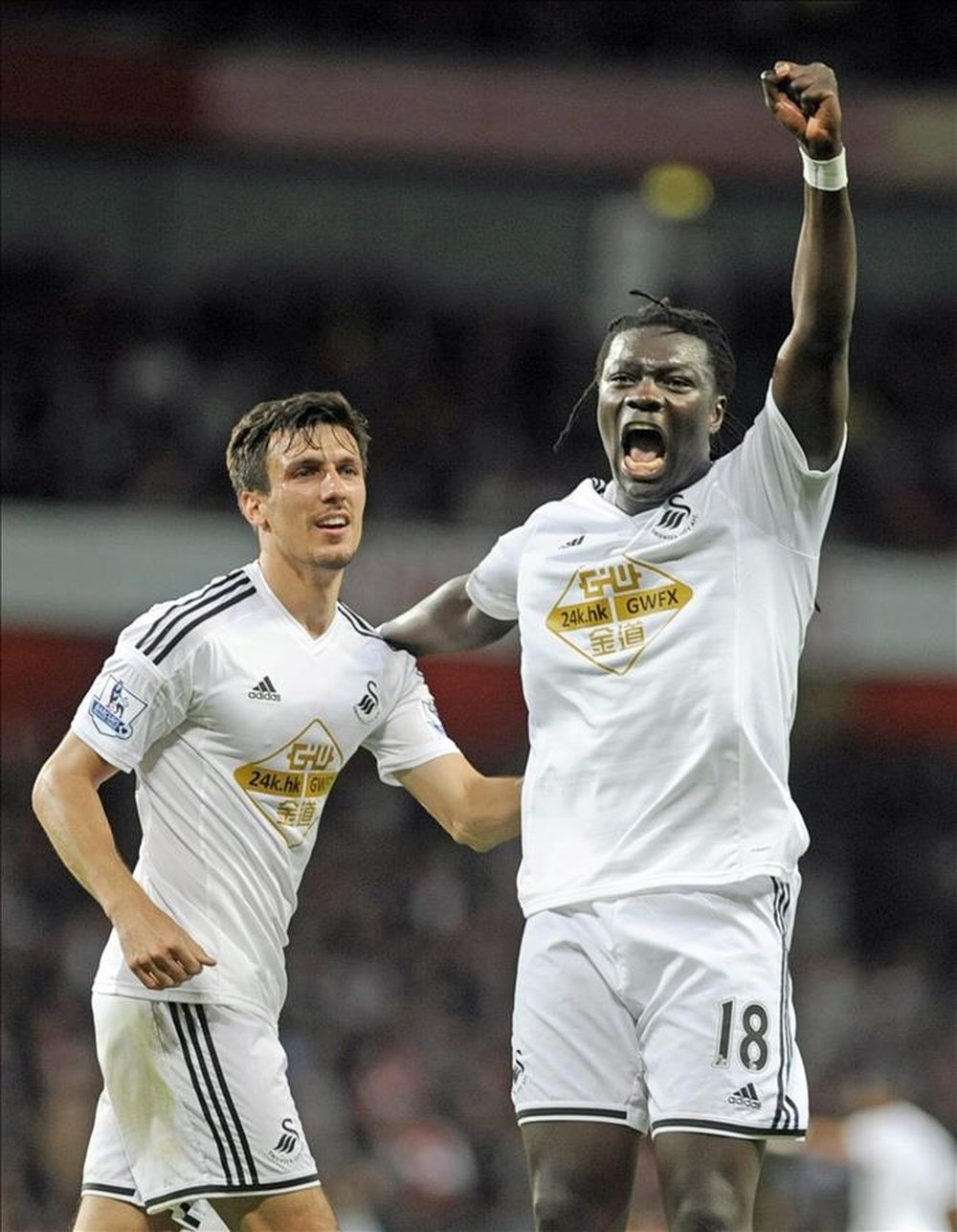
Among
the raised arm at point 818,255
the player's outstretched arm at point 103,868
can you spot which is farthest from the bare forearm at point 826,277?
the player's outstretched arm at point 103,868

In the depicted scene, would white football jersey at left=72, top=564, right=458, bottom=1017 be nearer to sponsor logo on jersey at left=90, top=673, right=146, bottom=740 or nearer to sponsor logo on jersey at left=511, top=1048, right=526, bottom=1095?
sponsor logo on jersey at left=90, top=673, right=146, bottom=740

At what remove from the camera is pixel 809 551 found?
4.65m

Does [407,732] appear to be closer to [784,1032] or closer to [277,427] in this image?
[277,427]

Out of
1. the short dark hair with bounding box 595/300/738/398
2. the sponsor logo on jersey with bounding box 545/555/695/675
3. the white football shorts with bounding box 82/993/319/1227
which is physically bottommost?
the white football shorts with bounding box 82/993/319/1227

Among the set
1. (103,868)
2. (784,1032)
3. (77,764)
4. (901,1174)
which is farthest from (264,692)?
(901,1174)

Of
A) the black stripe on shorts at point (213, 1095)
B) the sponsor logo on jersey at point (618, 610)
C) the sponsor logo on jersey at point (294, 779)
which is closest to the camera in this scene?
the sponsor logo on jersey at point (618, 610)

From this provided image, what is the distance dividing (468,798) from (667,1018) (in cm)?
112

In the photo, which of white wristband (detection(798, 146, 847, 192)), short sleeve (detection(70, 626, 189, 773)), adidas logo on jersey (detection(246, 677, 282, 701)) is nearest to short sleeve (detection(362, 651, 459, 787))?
adidas logo on jersey (detection(246, 677, 282, 701))

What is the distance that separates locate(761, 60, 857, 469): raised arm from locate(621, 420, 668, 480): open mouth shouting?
0.30 metres

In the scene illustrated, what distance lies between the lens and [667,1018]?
439 cm

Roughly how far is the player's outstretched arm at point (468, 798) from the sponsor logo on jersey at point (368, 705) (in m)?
0.26

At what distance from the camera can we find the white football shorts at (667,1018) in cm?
435

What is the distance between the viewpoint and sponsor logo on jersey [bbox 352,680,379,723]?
5230mm

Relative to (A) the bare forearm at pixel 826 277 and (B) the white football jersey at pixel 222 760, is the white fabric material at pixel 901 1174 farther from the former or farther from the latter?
(A) the bare forearm at pixel 826 277
